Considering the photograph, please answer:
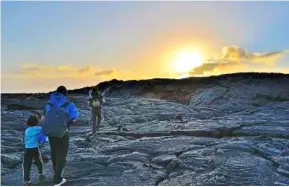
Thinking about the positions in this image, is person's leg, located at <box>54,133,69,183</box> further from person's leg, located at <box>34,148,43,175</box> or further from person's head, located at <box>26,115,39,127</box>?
person's head, located at <box>26,115,39,127</box>

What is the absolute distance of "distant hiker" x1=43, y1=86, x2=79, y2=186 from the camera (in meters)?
11.8

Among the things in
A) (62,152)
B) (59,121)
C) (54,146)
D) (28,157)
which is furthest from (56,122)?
(28,157)

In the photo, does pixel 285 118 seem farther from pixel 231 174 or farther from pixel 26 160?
pixel 26 160

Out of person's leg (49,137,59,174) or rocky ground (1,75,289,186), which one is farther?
rocky ground (1,75,289,186)

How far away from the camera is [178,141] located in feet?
58.6

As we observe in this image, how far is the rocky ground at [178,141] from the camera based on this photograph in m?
13.5

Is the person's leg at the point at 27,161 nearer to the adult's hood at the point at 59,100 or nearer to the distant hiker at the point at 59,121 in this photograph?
the distant hiker at the point at 59,121

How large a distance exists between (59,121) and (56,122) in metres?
0.08

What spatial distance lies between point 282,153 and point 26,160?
8.31 m

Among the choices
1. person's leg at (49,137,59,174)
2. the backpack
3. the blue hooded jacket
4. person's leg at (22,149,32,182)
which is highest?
the blue hooded jacket

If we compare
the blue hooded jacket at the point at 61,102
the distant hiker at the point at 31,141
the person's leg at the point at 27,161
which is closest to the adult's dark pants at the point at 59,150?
the distant hiker at the point at 31,141

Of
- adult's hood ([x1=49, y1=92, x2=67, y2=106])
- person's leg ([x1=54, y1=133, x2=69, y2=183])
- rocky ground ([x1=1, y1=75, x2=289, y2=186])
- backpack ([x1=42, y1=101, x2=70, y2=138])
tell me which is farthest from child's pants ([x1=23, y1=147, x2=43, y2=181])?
adult's hood ([x1=49, y1=92, x2=67, y2=106])

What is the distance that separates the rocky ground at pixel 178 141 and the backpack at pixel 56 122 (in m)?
1.70

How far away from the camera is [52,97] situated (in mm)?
12023
